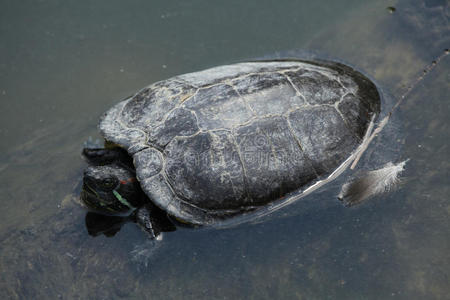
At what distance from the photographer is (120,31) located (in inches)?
227

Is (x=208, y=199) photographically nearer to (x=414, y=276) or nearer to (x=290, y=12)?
(x=414, y=276)

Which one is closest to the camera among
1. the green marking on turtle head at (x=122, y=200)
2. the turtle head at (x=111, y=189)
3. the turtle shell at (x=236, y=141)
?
the turtle shell at (x=236, y=141)

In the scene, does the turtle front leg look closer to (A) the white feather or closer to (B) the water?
(B) the water

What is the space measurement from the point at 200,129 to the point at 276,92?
79cm

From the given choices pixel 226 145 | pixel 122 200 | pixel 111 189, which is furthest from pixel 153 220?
pixel 226 145

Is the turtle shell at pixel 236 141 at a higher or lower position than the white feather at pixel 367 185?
higher

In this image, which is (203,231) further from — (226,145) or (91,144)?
(91,144)

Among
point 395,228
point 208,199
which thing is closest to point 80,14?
point 208,199

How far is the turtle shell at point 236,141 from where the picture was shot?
3.34 metres

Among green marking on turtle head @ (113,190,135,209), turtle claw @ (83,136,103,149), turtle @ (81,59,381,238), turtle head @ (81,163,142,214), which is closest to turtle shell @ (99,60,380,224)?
turtle @ (81,59,381,238)

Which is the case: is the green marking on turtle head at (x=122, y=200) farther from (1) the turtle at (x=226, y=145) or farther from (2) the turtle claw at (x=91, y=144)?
(2) the turtle claw at (x=91, y=144)

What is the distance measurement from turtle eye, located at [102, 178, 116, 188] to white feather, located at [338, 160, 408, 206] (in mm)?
2158

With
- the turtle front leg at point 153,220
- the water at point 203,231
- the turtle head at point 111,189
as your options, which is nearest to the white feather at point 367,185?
the water at point 203,231

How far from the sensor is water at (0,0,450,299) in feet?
11.2
